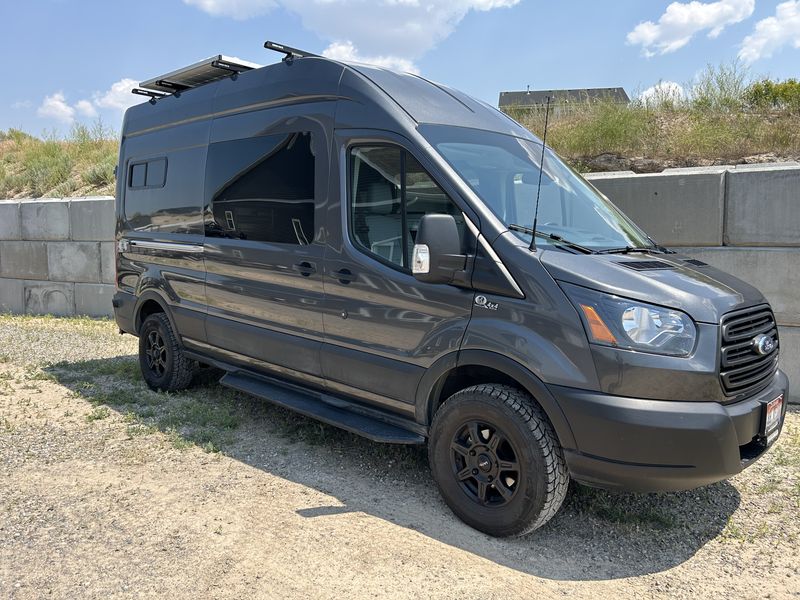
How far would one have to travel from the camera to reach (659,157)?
8.66 m

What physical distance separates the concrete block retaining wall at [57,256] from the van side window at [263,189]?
566 centimetres

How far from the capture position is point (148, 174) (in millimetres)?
6246

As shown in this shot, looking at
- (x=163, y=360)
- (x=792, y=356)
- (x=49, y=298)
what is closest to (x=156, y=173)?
(x=163, y=360)

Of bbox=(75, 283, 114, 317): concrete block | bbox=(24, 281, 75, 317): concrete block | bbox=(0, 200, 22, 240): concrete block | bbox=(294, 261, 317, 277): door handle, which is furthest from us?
bbox=(0, 200, 22, 240): concrete block

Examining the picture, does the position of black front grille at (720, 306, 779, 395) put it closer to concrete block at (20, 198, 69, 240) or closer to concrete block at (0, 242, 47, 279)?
concrete block at (20, 198, 69, 240)

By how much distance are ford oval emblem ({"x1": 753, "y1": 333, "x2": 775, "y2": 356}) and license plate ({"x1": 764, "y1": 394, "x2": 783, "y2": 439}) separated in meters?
0.27

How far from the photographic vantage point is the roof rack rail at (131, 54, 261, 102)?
17.3ft

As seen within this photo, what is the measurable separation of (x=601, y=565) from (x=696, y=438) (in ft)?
2.76

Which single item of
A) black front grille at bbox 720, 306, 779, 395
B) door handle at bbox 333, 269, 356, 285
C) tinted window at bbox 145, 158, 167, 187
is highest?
tinted window at bbox 145, 158, 167, 187

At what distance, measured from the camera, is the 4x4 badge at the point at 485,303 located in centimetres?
339

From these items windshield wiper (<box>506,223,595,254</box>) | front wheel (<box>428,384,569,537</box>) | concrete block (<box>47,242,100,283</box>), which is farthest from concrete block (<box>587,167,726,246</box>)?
concrete block (<box>47,242,100,283</box>)

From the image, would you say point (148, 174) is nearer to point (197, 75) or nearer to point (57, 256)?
point (197, 75)

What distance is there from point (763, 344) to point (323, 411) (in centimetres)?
268

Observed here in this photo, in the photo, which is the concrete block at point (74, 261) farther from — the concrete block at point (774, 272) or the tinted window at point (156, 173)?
the concrete block at point (774, 272)
